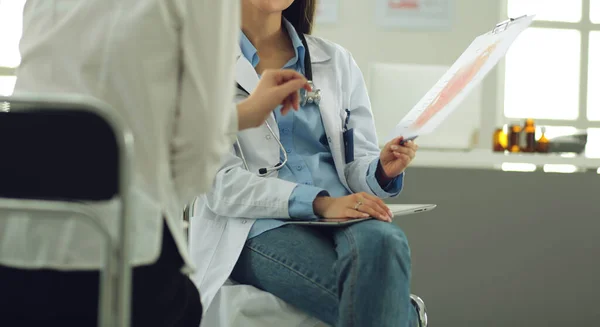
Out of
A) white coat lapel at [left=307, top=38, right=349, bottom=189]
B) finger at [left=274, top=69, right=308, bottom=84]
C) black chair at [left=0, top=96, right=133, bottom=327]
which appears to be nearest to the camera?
black chair at [left=0, top=96, right=133, bottom=327]

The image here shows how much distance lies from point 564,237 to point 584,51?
419cm

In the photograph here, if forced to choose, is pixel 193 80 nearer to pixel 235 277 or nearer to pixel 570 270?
pixel 235 277

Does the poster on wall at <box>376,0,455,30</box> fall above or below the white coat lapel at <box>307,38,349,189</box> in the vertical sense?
above

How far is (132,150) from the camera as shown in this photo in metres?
0.76

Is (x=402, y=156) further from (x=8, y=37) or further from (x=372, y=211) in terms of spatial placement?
(x=8, y=37)

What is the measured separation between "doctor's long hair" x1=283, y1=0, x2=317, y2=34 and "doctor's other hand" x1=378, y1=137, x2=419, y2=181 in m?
0.51

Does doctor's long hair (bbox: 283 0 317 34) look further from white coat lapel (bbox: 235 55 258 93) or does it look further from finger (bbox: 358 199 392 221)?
finger (bbox: 358 199 392 221)

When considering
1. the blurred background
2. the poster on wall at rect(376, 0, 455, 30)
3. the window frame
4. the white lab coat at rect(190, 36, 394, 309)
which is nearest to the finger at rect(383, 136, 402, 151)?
the white lab coat at rect(190, 36, 394, 309)

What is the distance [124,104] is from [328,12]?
5017 mm

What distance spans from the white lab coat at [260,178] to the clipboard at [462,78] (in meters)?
0.24

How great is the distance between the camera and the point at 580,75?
587 centimetres

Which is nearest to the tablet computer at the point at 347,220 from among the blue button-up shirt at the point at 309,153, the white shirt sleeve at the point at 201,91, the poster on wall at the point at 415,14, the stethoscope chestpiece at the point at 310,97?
the blue button-up shirt at the point at 309,153

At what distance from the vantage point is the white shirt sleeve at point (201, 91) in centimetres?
83

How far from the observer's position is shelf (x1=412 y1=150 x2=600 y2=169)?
7.31ft
